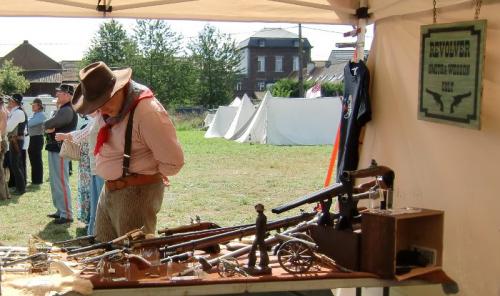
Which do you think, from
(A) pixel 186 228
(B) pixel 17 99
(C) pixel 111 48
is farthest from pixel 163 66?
(A) pixel 186 228

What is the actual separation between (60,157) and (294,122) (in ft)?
36.3

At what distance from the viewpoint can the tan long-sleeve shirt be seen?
9.74 feet

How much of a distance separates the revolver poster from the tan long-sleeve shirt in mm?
1255

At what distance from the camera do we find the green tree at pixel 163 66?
4969 cm

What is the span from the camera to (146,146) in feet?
10.0

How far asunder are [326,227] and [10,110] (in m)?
7.30

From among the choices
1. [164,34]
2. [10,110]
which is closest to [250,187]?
[10,110]

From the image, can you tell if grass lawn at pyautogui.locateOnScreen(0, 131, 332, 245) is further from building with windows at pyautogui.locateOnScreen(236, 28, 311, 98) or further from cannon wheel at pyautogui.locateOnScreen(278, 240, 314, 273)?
building with windows at pyautogui.locateOnScreen(236, 28, 311, 98)

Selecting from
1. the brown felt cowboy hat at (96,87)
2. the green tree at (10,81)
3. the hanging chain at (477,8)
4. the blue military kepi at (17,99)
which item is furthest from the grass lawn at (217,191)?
the green tree at (10,81)

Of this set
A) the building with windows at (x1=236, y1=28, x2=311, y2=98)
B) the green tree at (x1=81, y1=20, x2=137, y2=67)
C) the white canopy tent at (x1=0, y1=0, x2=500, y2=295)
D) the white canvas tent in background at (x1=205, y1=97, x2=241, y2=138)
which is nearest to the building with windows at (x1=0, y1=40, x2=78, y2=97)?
the green tree at (x1=81, y1=20, x2=137, y2=67)

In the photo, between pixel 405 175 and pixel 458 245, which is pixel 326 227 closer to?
pixel 458 245

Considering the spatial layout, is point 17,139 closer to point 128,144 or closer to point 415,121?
point 128,144

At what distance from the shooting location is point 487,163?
2.41 m

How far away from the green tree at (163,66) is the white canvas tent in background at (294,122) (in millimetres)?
32502
